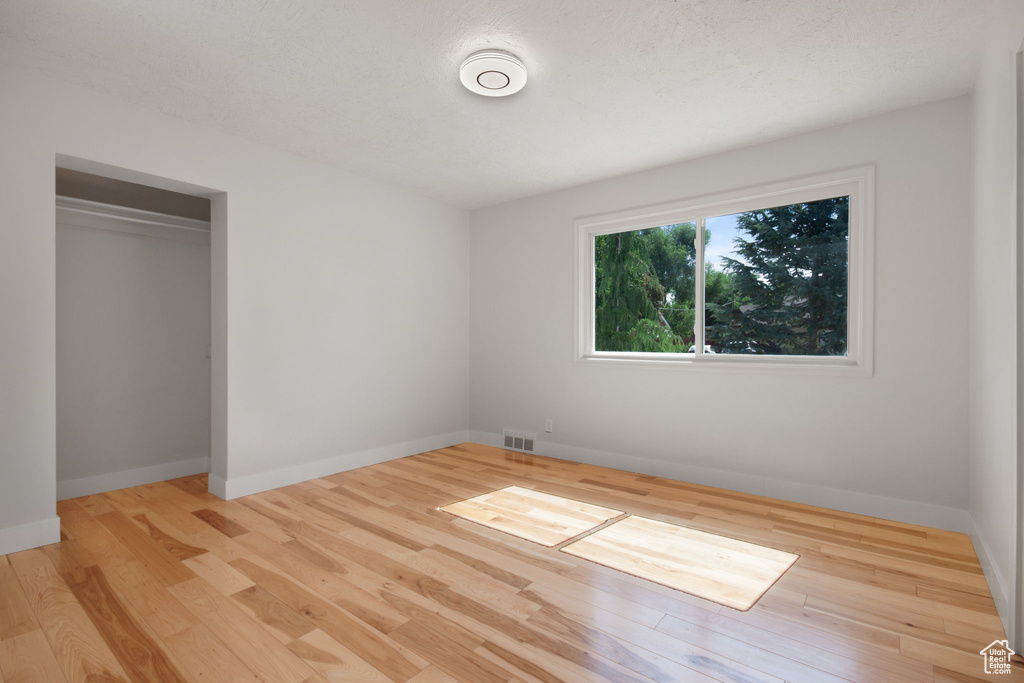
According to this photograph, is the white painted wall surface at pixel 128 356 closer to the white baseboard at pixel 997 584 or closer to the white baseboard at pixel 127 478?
the white baseboard at pixel 127 478

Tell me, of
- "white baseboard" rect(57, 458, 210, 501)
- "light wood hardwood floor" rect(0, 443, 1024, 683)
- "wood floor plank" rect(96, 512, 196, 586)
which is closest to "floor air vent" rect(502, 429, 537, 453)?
"light wood hardwood floor" rect(0, 443, 1024, 683)

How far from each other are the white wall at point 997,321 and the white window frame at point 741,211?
1.78 ft

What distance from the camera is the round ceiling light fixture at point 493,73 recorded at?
257 centimetres

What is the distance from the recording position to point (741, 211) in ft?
12.7

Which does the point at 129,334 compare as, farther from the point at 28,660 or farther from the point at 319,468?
the point at 28,660

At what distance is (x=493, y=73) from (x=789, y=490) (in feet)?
11.2

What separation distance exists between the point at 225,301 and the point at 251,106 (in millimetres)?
1356

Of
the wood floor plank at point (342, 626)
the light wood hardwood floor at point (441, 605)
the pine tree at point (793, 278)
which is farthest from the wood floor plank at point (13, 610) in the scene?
the pine tree at point (793, 278)

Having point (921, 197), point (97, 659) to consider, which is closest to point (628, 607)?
point (97, 659)

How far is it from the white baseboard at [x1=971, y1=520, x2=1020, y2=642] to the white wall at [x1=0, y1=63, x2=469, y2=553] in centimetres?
418

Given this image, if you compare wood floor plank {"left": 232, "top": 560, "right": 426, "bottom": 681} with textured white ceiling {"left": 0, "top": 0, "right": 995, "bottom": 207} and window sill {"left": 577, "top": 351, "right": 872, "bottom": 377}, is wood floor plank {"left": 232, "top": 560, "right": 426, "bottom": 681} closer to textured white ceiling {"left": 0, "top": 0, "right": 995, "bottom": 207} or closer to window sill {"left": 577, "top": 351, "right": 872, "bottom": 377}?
textured white ceiling {"left": 0, "top": 0, "right": 995, "bottom": 207}

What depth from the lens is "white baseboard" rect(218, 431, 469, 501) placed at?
362cm

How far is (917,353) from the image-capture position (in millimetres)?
3105

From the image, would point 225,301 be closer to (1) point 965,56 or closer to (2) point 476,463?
(2) point 476,463
